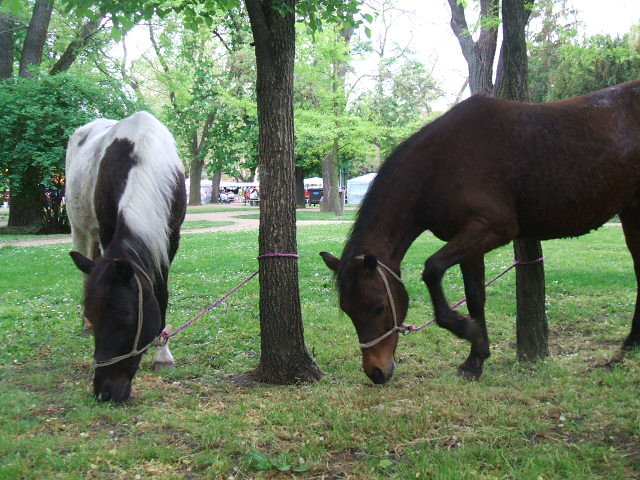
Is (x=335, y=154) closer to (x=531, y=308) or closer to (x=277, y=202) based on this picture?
(x=531, y=308)

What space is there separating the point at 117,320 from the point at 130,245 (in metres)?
0.57

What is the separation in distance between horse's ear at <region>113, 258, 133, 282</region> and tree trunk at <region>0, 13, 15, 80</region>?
18.1 metres

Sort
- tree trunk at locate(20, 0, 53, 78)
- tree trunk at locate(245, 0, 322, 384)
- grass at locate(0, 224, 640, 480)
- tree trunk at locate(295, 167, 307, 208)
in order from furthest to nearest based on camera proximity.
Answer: tree trunk at locate(295, 167, 307, 208), tree trunk at locate(20, 0, 53, 78), tree trunk at locate(245, 0, 322, 384), grass at locate(0, 224, 640, 480)

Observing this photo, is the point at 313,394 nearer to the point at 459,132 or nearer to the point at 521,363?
the point at 521,363

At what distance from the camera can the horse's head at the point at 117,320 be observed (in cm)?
380

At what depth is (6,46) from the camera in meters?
18.9

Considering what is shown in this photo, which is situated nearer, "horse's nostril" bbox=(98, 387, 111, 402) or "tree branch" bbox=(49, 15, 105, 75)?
"horse's nostril" bbox=(98, 387, 111, 402)

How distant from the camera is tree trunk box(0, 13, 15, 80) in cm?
1855

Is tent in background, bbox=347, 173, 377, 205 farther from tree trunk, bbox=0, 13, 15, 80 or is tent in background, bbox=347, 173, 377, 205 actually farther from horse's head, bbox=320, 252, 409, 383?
horse's head, bbox=320, 252, 409, 383

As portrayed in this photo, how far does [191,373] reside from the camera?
16.4 feet

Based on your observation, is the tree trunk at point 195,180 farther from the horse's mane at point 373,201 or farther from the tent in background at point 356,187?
the horse's mane at point 373,201

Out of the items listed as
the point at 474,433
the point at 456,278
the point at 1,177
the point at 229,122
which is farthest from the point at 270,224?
the point at 229,122

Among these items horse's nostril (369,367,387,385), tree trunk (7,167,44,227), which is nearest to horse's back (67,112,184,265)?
horse's nostril (369,367,387,385)

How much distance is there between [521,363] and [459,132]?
6.70 ft
